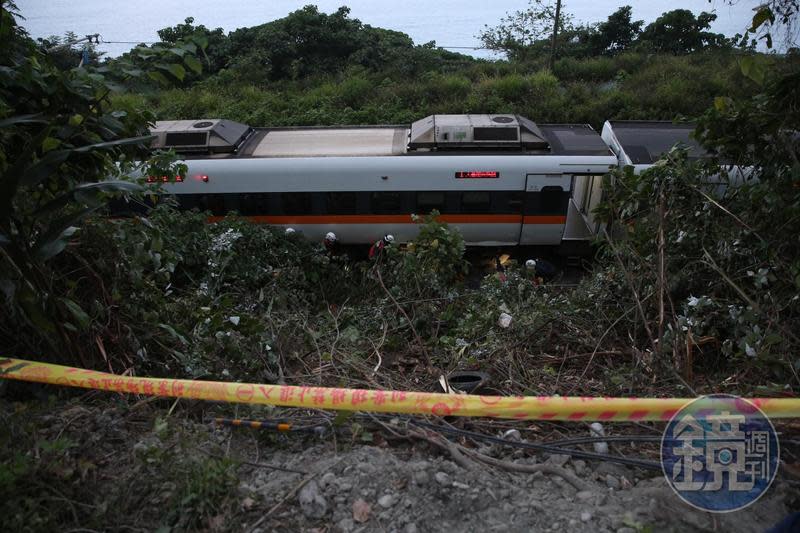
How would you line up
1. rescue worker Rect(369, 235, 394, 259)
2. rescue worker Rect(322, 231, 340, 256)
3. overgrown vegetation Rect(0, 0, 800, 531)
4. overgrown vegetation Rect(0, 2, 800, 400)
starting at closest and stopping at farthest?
overgrown vegetation Rect(0, 0, 800, 531), overgrown vegetation Rect(0, 2, 800, 400), rescue worker Rect(369, 235, 394, 259), rescue worker Rect(322, 231, 340, 256)

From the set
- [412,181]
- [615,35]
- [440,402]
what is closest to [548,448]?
[440,402]

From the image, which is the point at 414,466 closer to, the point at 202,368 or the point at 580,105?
the point at 202,368

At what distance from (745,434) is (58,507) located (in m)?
3.18

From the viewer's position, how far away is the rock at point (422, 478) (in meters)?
2.75

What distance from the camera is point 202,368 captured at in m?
3.80

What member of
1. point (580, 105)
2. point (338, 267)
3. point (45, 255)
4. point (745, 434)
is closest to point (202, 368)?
point (45, 255)

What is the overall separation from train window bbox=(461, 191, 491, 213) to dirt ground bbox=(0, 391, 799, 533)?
617 centimetres

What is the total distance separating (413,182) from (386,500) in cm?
667

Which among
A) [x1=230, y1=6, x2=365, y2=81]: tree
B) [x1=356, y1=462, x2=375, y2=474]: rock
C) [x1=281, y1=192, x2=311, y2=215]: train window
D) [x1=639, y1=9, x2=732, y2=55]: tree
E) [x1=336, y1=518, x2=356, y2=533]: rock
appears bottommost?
[x1=336, y1=518, x2=356, y2=533]: rock

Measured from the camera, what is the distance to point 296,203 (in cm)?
912

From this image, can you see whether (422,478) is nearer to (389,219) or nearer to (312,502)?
(312,502)

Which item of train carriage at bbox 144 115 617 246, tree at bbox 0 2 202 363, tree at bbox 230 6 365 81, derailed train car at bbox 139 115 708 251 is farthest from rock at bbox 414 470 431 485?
tree at bbox 230 6 365 81

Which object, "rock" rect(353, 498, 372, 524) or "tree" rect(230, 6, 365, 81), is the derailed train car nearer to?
"rock" rect(353, 498, 372, 524)

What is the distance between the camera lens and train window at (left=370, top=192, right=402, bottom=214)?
355 inches
